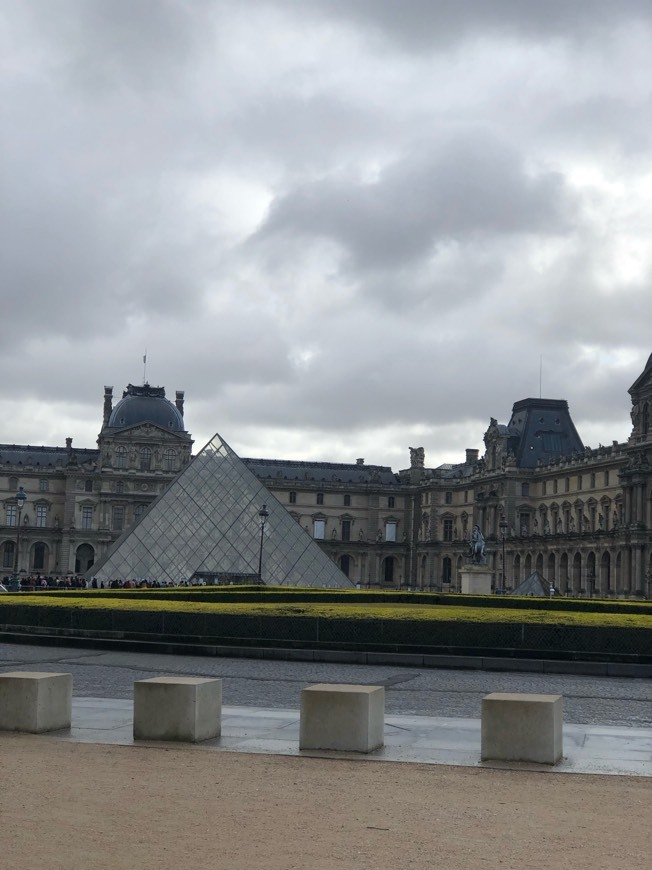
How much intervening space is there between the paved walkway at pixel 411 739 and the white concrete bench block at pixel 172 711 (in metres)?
0.15

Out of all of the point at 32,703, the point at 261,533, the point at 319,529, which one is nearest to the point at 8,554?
the point at 319,529

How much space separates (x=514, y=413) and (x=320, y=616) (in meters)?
76.9

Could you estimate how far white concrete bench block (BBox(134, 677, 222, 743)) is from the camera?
11.2 meters

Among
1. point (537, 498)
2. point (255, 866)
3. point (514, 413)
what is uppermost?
point (514, 413)

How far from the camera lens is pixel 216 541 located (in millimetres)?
51625

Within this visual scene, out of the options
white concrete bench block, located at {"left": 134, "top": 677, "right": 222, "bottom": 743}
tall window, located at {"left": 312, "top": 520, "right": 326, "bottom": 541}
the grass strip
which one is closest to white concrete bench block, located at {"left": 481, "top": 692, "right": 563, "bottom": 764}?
white concrete bench block, located at {"left": 134, "top": 677, "right": 222, "bottom": 743}

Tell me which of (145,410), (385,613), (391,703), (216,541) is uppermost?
(145,410)

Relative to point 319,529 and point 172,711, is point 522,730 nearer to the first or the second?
point 172,711

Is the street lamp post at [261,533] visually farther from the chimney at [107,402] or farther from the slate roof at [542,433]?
the chimney at [107,402]

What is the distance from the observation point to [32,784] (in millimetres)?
9031

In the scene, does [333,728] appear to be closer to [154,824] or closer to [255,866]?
[154,824]

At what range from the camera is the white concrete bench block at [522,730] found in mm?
10438

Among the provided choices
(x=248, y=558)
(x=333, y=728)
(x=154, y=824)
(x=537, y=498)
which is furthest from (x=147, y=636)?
(x=537, y=498)

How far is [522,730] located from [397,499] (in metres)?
100.0
